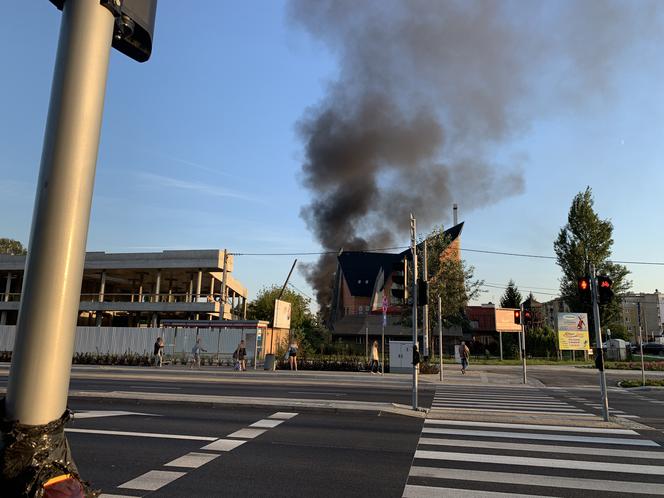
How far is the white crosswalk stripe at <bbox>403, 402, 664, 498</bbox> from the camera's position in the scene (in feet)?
18.0

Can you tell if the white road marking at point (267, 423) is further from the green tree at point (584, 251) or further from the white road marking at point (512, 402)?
the green tree at point (584, 251)

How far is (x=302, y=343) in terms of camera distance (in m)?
35.3

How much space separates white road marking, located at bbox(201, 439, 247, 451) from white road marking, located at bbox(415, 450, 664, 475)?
9.01 feet

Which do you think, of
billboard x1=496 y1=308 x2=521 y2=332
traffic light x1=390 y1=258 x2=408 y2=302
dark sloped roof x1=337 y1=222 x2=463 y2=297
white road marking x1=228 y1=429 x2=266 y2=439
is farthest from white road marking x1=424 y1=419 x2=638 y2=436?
dark sloped roof x1=337 y1=222 x2=463 y2=297

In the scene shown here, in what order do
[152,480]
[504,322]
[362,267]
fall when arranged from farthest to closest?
1. [362,267]
2. [504,322]
3. [152,480]

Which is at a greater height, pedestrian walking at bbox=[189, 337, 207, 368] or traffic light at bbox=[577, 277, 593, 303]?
traffic light at bbox=[577, 277, 593, 303]

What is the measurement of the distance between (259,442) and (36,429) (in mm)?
6817

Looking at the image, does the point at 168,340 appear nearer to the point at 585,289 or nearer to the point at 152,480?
the point at 585,289

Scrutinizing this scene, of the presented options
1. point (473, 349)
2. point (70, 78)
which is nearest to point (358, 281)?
point (473, 349)

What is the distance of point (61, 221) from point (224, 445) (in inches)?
268

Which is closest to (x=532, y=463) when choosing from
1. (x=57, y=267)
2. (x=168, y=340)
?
(x=57, y=267)

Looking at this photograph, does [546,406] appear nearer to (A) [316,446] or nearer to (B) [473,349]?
(A) [316,446]

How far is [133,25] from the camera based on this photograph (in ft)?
6.17

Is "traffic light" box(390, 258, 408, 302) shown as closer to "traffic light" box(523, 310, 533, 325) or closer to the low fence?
"traffic light" box(523, 310, 533, 325)
